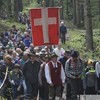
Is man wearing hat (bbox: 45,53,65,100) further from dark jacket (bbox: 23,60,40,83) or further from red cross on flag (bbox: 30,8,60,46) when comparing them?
red cross on flag (bbox: 30,8,60,46)

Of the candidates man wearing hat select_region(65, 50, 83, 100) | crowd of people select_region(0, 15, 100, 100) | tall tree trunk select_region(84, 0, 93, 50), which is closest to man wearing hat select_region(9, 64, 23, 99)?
crowd of people select_region(0, 15, 100, 100)

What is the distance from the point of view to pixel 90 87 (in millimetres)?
14805

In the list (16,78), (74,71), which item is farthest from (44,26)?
(16,78)

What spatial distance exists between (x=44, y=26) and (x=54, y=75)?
1.54m

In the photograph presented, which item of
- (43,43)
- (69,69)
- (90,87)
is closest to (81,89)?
(90,87)

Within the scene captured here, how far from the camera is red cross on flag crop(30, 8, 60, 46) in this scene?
13.6 metres

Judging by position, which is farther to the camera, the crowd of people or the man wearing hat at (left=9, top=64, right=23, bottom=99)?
the man wearing hat at (left=9, top=64, right=23, bottom=99)

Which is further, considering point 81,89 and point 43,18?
point 81,89

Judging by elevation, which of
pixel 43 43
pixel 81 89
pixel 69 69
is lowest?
pixel 81 89

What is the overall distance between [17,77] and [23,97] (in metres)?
0.91

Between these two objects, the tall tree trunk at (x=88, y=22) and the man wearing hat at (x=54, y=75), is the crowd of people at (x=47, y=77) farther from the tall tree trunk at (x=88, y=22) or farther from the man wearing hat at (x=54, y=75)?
the tall tree trunk at (x=88, y=22)

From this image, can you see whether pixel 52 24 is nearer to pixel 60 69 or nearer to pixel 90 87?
pixel 60 69

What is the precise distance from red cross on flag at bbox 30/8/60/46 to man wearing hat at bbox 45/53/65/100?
0.61 meters

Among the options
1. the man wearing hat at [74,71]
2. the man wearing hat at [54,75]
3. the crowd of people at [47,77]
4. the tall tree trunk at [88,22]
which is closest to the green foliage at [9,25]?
the tall tree trunk at [88,22]
